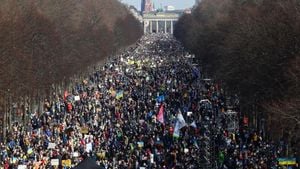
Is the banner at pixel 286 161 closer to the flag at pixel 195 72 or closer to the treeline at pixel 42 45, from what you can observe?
the treeline at pixel 42 45

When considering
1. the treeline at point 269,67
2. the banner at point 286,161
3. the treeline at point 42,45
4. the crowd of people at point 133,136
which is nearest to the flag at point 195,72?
the treeline at point 42,45

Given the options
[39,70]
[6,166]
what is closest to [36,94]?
[39,70]

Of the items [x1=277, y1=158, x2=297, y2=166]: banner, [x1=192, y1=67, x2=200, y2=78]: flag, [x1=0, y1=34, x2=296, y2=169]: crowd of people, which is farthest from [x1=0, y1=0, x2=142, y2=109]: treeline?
[x1=277, y1=158, x2=297, y2=166]: banner

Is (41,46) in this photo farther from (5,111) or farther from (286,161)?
(286,161)

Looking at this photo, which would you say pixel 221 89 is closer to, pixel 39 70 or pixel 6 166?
pixel 39 70

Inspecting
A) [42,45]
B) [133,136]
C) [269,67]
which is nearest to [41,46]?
[42,45]

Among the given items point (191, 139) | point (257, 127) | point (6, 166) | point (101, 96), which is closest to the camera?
point (6, 166)
